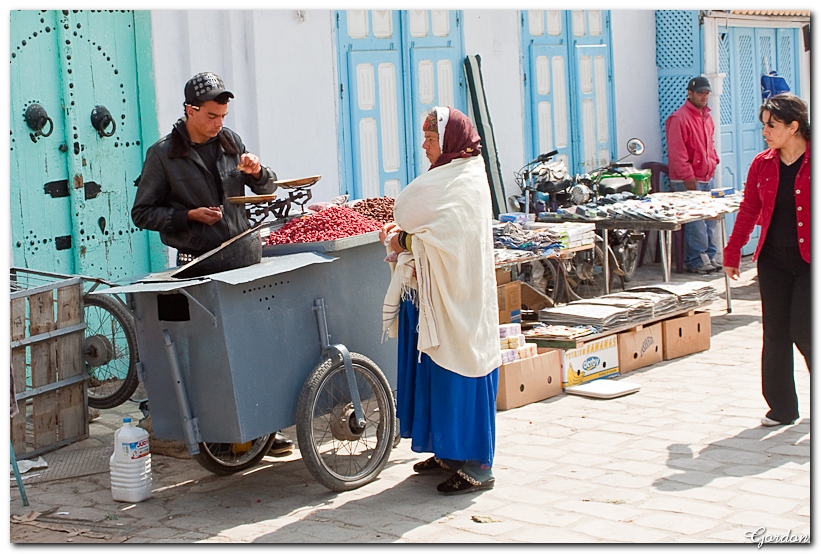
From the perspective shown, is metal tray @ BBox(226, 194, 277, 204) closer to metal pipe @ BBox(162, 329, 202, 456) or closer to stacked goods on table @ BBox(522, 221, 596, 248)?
metal pipe @ BBox(162, 329, 202, 456)

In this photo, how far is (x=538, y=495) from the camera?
5.42 meters

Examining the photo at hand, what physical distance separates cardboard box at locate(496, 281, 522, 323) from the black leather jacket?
306 cm

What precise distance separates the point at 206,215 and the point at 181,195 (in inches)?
10.5

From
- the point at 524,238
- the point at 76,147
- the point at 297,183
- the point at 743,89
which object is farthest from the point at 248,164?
the point at 743,89

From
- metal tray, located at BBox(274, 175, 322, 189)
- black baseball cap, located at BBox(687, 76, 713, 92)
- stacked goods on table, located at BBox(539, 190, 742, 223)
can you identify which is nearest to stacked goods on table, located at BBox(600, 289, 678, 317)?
stacked goods on table, located at BBox(539, 190, 742, 223)

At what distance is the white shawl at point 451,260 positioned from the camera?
5207 millimetres

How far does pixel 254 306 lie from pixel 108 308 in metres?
2.08

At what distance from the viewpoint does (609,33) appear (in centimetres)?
1262

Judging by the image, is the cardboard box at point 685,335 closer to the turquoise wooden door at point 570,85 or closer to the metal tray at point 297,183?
the turquoise wooden door at point 570,85

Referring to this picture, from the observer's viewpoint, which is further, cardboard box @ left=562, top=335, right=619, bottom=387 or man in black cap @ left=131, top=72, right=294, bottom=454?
cardboard box @ left=562, top=335, right=619, bottom=387

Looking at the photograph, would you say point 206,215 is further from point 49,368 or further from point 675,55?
point 675,55

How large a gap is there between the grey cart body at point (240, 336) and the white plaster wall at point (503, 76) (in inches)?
229

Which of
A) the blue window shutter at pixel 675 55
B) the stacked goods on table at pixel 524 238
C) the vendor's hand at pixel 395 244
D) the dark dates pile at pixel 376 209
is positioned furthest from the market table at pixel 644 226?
the vendor's hand at pixel 395 244

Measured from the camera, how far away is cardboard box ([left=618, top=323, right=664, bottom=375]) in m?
8.00
